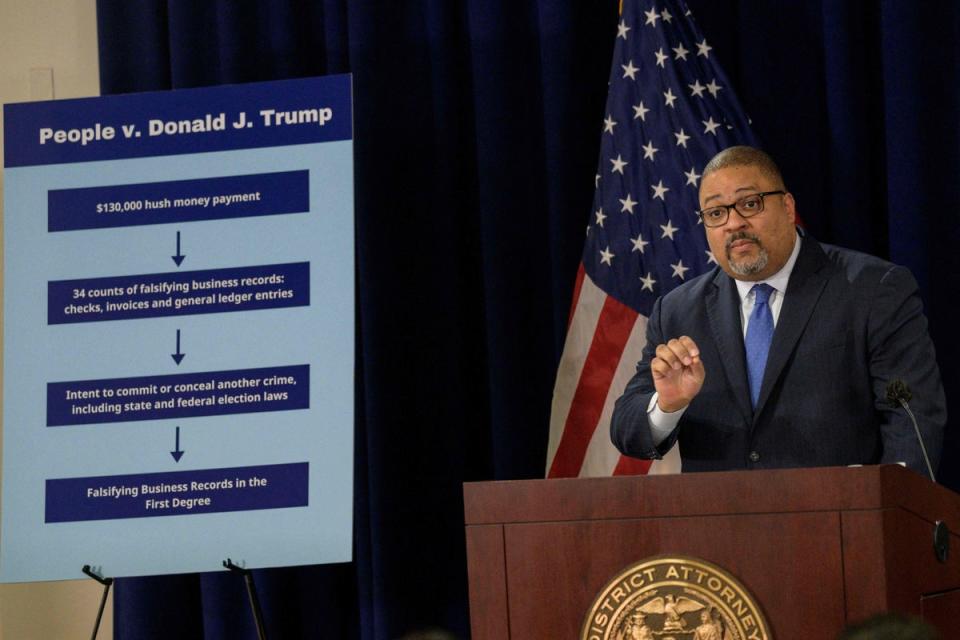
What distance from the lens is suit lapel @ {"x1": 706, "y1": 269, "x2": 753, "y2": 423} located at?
3.18 m

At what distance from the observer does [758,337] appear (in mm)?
3295

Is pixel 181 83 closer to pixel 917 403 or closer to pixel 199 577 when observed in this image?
pixel 199 577

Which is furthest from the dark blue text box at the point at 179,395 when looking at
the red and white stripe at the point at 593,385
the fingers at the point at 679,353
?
the fingers at the point at 679,353

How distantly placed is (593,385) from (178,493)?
1.32m

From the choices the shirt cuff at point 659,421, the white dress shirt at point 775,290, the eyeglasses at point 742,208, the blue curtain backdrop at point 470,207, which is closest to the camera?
the shirt cuff at point 659,421

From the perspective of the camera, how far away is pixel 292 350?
395cm

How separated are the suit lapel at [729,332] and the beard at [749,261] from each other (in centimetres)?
5

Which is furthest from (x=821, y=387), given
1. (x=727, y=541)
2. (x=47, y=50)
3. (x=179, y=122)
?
(x=47, y=50)

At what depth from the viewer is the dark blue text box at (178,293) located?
13.1 feet

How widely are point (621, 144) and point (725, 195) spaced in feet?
3.00

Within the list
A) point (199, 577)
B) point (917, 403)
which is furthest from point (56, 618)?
point (917, 403)

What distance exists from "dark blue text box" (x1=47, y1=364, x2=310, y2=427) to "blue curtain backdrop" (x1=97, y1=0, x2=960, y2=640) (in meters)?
0.70

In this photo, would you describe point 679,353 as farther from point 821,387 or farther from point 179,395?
point 179,395

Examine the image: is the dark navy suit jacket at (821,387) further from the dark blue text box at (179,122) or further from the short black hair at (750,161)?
the dark blue text box at (179,122)
